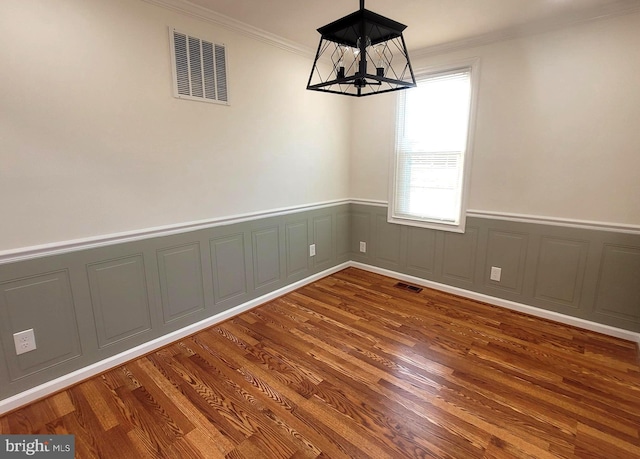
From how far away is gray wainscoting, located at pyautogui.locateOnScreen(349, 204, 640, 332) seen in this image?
258cm

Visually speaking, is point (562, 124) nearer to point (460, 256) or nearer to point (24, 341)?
point (460, 256)

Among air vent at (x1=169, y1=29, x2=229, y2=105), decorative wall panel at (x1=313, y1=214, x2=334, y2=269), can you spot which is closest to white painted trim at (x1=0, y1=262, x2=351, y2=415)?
decorative wall panel at (x1=313, y1=214, x2=334, y2=269)

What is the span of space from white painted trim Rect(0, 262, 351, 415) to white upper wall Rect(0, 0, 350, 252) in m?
0.89

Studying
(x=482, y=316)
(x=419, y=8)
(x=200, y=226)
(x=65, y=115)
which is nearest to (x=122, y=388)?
(x=200, y=226)

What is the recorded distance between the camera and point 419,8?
2.38m

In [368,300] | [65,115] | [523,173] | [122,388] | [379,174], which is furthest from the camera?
[379,174]

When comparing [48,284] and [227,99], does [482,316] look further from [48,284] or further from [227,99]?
[48,284]

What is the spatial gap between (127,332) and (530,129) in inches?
143

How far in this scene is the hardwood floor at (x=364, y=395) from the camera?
167 cm

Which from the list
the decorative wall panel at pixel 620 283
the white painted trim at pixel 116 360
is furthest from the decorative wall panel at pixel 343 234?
the decorative wall panel at pixel 620 283

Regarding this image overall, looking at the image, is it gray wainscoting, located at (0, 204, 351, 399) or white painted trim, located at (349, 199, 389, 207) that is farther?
white painted trim, located at (349, 199, 389, 207)

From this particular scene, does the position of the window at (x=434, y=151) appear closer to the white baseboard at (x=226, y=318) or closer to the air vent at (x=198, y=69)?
the white baseboard at (x=226, y=318)

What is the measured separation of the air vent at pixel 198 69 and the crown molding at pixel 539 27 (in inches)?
77.0

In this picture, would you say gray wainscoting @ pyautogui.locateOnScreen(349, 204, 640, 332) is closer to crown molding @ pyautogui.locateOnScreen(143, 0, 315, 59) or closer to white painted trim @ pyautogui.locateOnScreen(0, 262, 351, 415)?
white painted trim @ pyautogui.locateOnScreen(0, 262, 351, 415)
